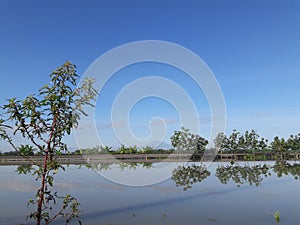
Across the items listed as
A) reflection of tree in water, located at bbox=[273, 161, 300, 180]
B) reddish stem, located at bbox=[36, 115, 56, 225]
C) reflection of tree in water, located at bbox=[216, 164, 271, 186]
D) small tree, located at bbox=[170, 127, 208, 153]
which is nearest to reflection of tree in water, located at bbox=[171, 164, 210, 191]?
reflection of tree in water, located at bbox=[216, 164, 271, 186]

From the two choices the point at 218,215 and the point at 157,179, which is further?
the point at 157,179

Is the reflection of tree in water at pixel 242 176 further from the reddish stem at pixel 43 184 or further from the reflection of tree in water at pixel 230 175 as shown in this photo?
the reddish stem at pixel 43 184

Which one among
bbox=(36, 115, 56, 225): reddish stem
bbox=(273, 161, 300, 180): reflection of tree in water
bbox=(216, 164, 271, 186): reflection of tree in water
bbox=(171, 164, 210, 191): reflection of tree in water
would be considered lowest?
bbox=(171, 164, 210, 191): reflection of tree in water

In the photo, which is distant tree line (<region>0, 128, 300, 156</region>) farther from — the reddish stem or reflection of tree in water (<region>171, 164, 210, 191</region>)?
the reddish stem

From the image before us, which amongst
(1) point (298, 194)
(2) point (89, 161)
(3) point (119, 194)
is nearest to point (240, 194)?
(1) point (298, 194)

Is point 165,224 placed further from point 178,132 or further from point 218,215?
point 178,132

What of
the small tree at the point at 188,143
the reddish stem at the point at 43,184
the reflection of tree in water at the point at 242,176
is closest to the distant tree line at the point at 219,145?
the small tree at the point at 188,143

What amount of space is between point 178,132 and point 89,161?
21.0 meters

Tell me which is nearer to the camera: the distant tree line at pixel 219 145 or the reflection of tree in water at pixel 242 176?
the reflection of tree in water at pixel 242 176

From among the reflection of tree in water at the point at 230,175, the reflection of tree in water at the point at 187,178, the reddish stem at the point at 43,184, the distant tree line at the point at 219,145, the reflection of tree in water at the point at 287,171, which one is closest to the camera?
the reddish stem at the point at 43,184

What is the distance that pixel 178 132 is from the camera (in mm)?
55906

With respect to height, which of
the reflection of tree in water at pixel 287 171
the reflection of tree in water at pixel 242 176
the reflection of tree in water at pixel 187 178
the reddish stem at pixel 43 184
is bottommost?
the reflection of tree in water at pixel 187 178

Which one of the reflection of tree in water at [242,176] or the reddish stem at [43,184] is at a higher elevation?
the reddish stem at [43,184]

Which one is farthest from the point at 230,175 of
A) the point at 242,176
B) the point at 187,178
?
the point at 187,178
